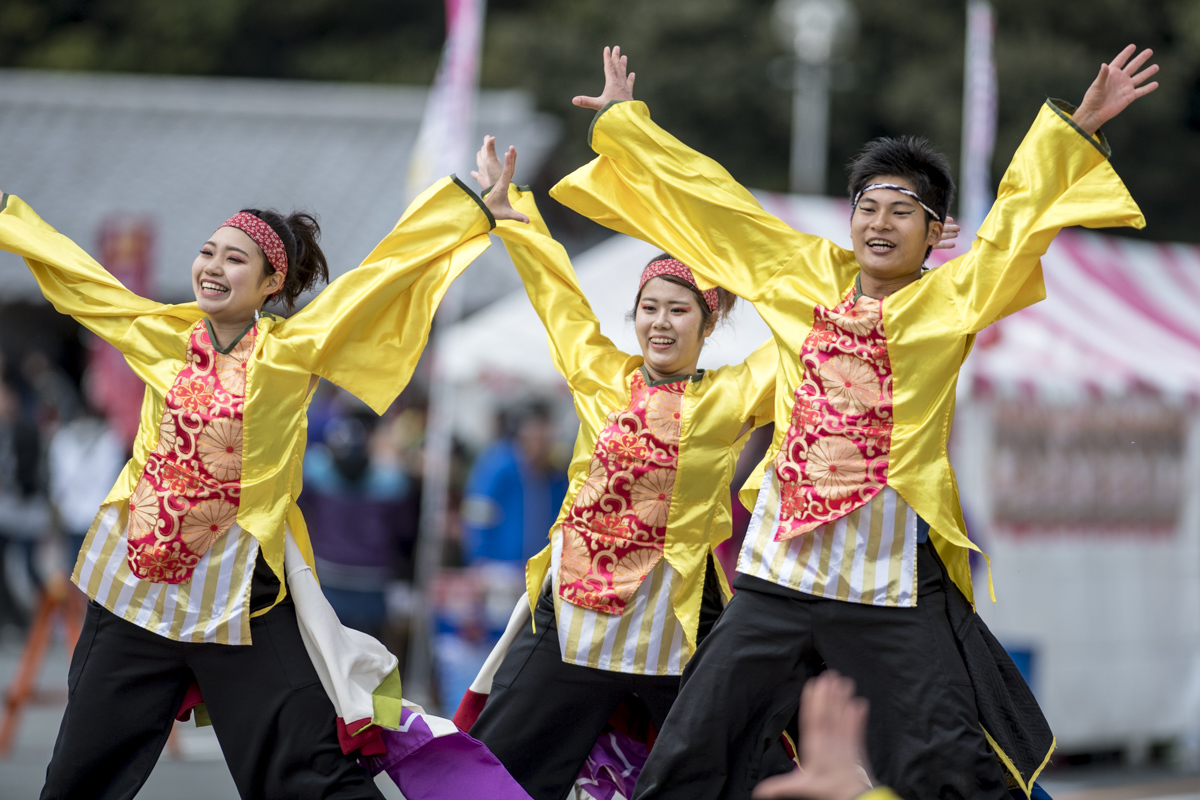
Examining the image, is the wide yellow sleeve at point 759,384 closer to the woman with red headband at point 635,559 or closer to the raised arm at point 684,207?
the woman with red headband at point 635,559

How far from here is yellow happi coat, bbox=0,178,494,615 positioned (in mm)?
3521

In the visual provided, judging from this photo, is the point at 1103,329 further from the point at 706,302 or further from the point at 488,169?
the point at 488,169

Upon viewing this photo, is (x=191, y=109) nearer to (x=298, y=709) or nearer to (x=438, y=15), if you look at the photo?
(x=438, y=15)

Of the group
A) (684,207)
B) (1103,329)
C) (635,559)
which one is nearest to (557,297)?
(684,207)

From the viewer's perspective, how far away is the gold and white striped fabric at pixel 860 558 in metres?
3.27

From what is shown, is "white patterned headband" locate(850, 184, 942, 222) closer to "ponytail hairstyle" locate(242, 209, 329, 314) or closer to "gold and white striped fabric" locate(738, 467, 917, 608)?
"gold and white striped fabric" locate(738, 467, 917, 608)

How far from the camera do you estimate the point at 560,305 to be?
4.03m

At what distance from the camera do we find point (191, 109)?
2159 cm

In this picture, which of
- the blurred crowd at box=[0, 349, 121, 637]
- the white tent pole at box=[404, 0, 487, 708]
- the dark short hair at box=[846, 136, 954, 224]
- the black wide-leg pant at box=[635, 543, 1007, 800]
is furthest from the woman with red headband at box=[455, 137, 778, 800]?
the blurred crowd at box=[0, 349, 121, 637]

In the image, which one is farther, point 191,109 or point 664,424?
point 191,109

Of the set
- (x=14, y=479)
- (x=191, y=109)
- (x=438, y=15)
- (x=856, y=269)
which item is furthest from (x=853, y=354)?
(x=438, y=15)

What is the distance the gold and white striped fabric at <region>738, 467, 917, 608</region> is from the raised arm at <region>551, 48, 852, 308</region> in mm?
551

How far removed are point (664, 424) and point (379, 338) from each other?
0.77 metres

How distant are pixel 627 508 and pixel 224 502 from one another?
1.01 meters
